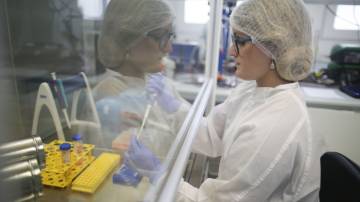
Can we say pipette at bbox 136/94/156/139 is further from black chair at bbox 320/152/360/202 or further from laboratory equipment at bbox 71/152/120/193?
black chair at bbox 320/152/360/202

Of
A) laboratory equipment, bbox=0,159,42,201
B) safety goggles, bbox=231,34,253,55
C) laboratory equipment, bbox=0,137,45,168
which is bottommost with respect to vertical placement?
laboratory equipment, bbox=0,159,42,201

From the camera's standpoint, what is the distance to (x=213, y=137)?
1.30 metres

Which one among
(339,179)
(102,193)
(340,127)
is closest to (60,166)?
(102,193)

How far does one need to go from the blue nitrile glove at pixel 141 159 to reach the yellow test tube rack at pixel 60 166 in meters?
0.13

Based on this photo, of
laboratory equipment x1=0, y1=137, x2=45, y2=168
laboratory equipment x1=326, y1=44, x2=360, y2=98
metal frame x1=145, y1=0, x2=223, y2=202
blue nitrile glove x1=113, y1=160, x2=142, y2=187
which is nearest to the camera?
laboratory equipment x1=0, y1=137, x2=45, y2=168

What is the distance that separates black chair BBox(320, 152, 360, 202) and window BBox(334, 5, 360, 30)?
2025 mm

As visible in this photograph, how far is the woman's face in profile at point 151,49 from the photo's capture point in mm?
940

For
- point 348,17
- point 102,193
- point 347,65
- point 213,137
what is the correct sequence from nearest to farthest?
point 102,193
point 213,137
point 347,65
point 348,17

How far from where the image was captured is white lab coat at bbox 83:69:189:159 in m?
0.96

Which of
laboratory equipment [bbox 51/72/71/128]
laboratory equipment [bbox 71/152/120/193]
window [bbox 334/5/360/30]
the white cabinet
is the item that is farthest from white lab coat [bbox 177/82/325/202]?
window [bbox 334/5/360/30]

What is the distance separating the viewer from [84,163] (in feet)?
2.85

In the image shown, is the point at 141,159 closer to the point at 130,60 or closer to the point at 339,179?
the point at 130,60

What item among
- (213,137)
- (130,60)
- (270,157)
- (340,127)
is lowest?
(340,127)

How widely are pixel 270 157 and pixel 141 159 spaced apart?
41cm
